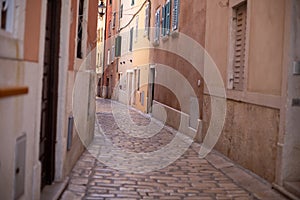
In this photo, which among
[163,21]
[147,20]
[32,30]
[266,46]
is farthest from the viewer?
[147,20]

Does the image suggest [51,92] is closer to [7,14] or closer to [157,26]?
[7,14]

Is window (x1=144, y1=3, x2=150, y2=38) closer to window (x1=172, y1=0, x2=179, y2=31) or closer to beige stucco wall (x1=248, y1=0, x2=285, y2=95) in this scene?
window (x1=172, y1=0, x2=179, y2=31)

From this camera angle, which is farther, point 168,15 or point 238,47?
point 168,15

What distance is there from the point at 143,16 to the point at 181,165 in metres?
16.3

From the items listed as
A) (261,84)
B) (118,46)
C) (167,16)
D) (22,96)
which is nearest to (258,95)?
(261,84)

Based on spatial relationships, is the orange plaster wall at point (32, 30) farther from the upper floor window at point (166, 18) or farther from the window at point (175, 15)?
the upper floor window at point (166, 18)

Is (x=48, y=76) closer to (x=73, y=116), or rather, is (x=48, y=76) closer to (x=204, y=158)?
(x=73, y=116)

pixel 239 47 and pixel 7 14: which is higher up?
pixel 239 47

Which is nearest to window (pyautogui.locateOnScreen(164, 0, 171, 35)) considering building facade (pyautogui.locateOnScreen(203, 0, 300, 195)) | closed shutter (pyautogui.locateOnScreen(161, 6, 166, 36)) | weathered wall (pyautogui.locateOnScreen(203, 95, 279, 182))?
closed shutter (pyautogui.locateOnScreen(161, 6, 166, 36))

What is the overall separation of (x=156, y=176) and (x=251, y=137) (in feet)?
6.14

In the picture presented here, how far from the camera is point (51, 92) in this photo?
5797mm

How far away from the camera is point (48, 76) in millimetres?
5688

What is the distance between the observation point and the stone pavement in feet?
20.2

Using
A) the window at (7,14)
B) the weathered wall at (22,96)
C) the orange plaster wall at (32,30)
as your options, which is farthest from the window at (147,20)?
the window at (7,14)
